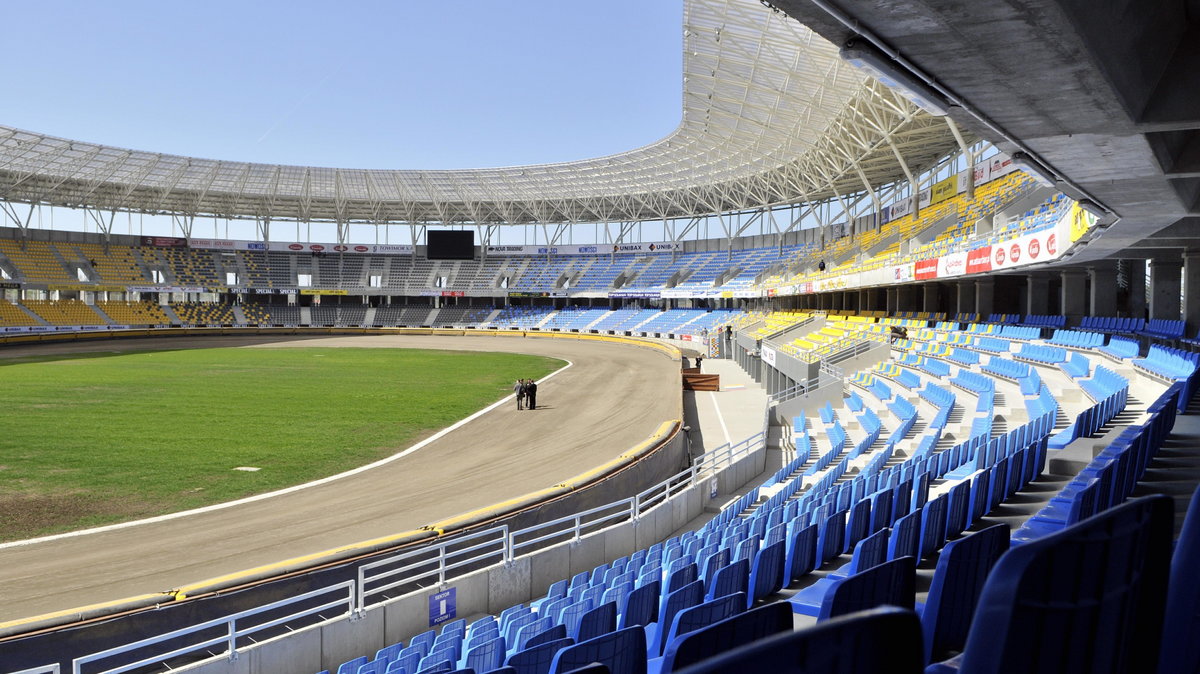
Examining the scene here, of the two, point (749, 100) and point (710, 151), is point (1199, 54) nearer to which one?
point (749, 100)

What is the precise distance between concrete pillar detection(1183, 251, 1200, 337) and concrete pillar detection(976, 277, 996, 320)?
13.2m

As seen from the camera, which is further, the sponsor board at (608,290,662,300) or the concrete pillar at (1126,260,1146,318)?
the sponsor board at (608,290,662,300)

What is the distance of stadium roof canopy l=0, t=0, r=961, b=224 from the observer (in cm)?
3622

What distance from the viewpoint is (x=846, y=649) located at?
1205mm

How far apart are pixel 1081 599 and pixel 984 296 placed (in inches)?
1500

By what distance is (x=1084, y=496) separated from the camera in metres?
4.33

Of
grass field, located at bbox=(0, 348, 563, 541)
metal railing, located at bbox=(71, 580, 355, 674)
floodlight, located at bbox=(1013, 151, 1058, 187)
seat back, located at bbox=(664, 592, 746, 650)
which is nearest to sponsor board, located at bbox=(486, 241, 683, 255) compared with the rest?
grass field, located at bbox=(0, 348, 563, 541)

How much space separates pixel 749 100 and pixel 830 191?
26808mm

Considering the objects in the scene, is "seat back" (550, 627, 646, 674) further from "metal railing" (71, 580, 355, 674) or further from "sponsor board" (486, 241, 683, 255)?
"sponsor board" (486, 241, 683, 255)

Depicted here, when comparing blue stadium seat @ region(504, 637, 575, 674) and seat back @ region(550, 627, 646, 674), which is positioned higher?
seat back @ region(550, 627, 646, 674)

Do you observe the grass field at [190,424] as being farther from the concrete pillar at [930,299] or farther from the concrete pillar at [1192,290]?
the concrete pillar at [930,299]

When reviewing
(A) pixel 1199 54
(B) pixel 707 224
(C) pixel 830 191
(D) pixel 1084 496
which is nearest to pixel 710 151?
(C) pixel 830 191

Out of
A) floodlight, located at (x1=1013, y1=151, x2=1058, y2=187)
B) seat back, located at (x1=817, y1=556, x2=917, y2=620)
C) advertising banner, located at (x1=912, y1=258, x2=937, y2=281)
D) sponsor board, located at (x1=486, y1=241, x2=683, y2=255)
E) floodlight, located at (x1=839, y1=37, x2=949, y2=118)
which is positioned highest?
sponsor board, located at (x1=486, y1=241, x2=683, y2=255)

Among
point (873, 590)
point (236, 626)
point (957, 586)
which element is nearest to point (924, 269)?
point (236, 626)
